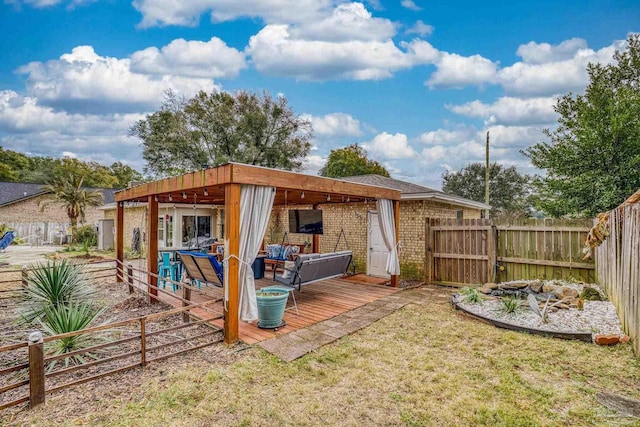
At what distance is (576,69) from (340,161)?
70.2 ft

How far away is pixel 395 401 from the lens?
10.1 feet

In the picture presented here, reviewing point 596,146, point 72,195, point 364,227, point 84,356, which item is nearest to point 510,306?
point 364,227

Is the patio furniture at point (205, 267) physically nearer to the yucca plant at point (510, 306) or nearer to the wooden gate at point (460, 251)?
the yucca plant at point (510, 306)

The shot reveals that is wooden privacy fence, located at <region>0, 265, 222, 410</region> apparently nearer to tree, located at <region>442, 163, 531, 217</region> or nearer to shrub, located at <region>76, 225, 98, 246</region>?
shrub, located at <region>76, 225, 98, 246</region>

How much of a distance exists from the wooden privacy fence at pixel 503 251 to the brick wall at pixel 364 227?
0.36m

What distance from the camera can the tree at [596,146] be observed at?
10680 mm

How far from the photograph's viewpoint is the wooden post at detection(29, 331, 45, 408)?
2920 millimetres

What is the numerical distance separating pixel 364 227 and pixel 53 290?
7.57 m

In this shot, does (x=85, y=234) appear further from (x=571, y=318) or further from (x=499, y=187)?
(x=499, y=187)

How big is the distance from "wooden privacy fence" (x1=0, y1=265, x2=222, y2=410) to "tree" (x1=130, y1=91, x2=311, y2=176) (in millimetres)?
19053

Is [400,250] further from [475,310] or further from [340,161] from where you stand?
[340,161]

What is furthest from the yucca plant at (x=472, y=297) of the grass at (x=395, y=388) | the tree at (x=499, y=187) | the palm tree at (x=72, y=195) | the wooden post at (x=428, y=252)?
the tree at (x=499, y=187)

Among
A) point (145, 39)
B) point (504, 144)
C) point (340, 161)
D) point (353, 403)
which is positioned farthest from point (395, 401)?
point (340, 161)

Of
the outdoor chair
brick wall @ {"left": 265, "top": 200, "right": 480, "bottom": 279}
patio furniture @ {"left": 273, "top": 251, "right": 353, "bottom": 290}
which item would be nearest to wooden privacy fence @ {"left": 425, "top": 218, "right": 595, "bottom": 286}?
brick wall @ {"left": 265, "top": 200, "right": 480, "bottom": 279}
